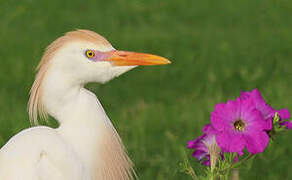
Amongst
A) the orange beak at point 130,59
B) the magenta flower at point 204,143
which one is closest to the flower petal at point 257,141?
the magenta flower at point 204,143

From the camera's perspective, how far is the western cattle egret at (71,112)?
3.26m

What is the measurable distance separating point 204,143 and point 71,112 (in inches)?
31.3

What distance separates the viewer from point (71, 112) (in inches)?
135

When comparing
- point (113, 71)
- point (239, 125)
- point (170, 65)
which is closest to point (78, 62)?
point (113, 71)

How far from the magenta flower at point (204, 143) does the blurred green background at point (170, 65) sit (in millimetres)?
1129

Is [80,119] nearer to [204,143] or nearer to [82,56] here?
[82,56]

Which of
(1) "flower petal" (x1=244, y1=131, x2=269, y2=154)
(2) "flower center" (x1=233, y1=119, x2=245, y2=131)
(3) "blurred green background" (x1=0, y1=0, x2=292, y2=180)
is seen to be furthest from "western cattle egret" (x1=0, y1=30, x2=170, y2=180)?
(3) "blurred green background" (x1=0, y1=0, x2=292, y2=180)

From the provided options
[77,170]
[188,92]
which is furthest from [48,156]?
[188,92]

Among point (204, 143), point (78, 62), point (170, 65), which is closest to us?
point (204, 143)

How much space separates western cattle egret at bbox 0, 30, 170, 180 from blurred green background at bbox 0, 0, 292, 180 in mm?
1171

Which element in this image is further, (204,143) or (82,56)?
(82,56)

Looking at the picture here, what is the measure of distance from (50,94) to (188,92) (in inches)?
178

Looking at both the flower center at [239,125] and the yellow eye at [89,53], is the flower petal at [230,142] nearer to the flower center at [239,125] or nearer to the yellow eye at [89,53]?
the flower center at [239,125]

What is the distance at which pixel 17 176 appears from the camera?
3.21 m
